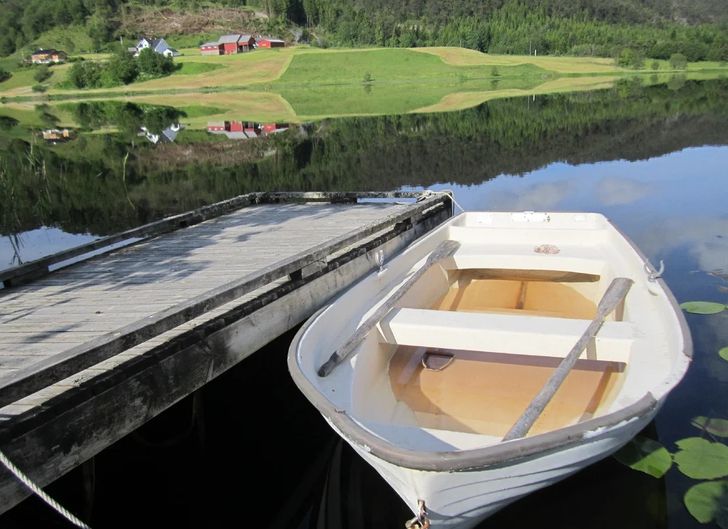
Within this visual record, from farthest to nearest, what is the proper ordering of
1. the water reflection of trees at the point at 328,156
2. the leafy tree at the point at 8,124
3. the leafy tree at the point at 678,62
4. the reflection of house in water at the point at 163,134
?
1. the leafy tree at the point at 678,62
2. the leafy tree at the point at 8,124
3. the reflection of house in water at the point at 163,134
4. the water reflection of trees at the point at 328,156

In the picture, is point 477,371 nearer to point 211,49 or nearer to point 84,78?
point 84,78

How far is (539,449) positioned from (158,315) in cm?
261

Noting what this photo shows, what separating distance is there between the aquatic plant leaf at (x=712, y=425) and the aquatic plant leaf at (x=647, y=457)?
0.80 m

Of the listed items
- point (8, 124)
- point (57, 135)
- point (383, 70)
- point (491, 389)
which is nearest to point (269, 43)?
point (383, 70)

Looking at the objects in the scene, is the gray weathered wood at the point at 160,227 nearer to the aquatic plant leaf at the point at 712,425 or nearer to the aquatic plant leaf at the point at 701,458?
the aquatic plant leaf at the point at 701,458

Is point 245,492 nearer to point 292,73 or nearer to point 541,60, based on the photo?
point 292,73

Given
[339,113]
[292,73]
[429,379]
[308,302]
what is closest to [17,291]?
[308,302]

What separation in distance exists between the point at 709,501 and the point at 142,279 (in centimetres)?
553

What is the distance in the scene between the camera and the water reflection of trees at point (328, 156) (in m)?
15.5

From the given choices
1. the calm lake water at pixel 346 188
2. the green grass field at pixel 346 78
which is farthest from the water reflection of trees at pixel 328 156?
the green grass field at pixel 346 78

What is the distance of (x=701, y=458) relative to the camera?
15.7ft

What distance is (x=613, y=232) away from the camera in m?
7.58

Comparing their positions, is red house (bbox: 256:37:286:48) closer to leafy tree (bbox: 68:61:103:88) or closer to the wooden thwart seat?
leafy tree (bbox: 68:61:103:88)

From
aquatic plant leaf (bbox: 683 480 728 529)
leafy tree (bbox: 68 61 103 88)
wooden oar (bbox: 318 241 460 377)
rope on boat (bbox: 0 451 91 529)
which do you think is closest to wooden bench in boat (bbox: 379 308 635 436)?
wooden oar (bbox: 318 241 460 377)
